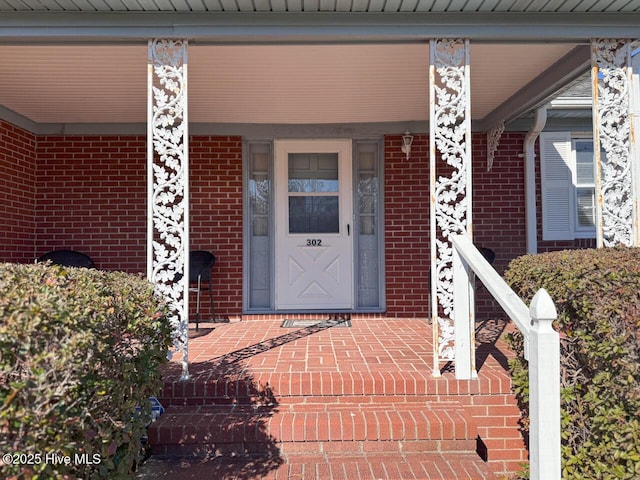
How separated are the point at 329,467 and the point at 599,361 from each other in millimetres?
1603

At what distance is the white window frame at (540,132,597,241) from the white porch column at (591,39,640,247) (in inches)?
93.8

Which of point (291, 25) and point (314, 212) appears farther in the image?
point (314, 212)

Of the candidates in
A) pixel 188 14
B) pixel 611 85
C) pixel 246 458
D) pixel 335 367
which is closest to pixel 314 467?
pixel 246 458

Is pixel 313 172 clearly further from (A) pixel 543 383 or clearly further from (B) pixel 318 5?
(A) pixel 543 383

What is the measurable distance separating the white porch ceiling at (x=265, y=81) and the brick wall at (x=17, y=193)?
0.34m

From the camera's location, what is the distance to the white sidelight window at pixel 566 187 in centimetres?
598

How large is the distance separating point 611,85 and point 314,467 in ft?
12.0

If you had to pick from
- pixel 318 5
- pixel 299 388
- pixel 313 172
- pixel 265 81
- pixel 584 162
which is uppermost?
pixel 318 5

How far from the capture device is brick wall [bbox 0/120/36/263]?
531cm

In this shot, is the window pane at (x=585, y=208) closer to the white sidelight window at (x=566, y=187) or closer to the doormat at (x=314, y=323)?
the white sidelight window at (x=566, y=187)

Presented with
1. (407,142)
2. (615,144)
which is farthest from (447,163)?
(407,142)

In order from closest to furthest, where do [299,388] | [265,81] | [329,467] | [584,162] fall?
1. [329,467]
2. [299,388]
3. [265,81]
4. [584,162]

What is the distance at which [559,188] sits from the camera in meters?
5.99

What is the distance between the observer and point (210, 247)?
19.3 feet
